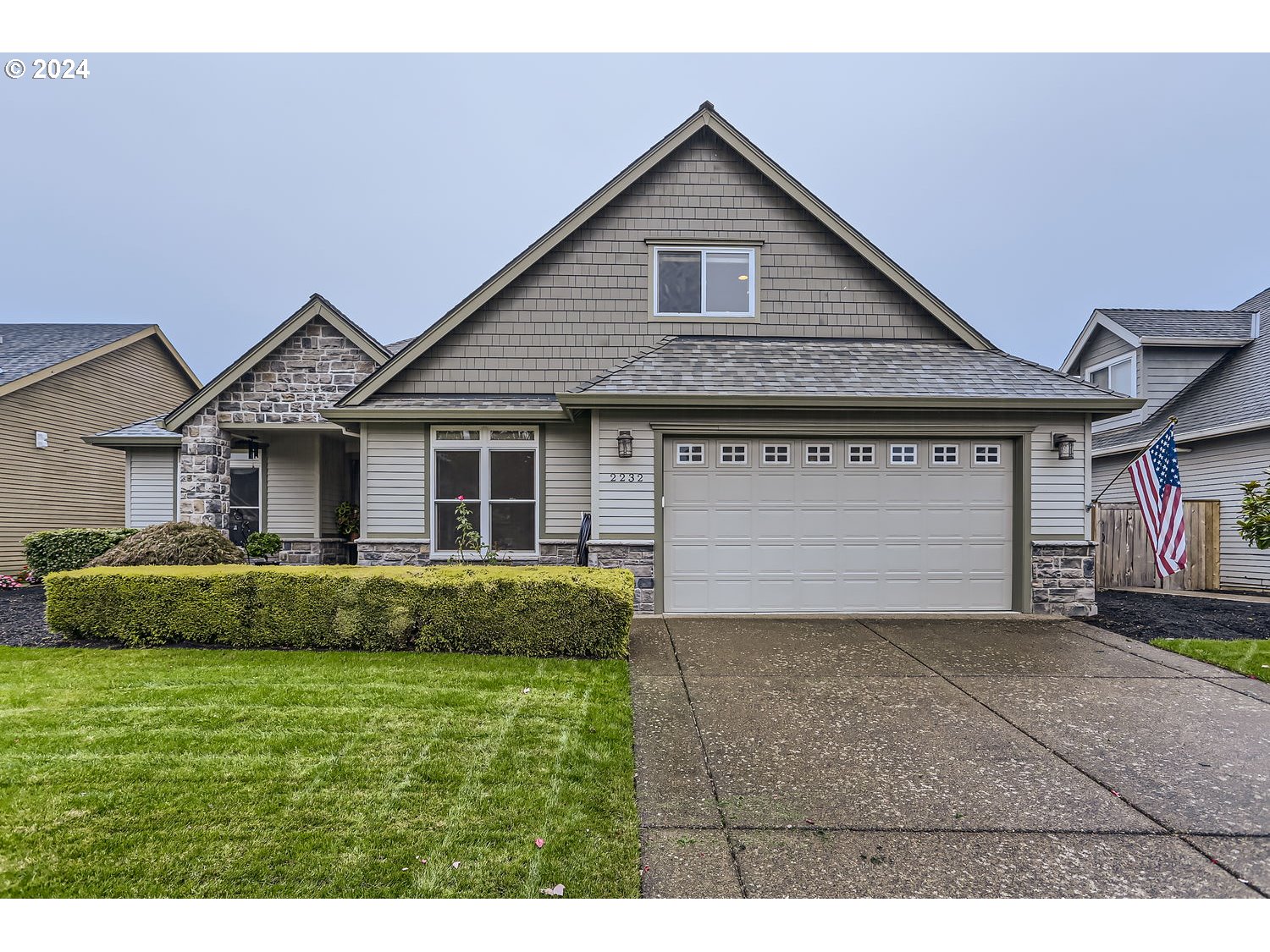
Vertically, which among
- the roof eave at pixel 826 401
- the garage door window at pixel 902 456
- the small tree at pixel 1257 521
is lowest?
the small tree at pixel 1257 521

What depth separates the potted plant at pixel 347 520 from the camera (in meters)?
11.9

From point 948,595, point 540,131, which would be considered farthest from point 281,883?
point 540,131

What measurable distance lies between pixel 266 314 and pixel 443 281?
18183mm

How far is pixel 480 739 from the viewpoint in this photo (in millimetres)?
4086

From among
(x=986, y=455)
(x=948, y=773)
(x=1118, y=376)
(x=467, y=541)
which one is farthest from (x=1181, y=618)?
(x=467, y=541)

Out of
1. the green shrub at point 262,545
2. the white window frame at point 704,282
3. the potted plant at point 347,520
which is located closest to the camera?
the white window frame at point 704,282

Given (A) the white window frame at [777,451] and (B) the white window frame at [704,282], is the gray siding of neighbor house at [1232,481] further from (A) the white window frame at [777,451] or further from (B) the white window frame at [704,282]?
(B) the white window frame at [704,282]

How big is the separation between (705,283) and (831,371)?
249 centimetres

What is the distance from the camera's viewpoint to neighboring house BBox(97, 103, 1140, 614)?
8242 mm

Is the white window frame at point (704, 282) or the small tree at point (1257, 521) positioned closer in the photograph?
the small tree at point (1257, 521)

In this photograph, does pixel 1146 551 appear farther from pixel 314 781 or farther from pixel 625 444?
pixel 314 781

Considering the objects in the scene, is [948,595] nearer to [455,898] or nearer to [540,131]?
[455,898]

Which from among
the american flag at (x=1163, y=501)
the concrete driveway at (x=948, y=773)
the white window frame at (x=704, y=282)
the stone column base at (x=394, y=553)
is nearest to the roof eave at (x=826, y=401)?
the american flag at (x=1163, y=501)

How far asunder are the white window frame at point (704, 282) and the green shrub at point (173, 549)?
691cm
